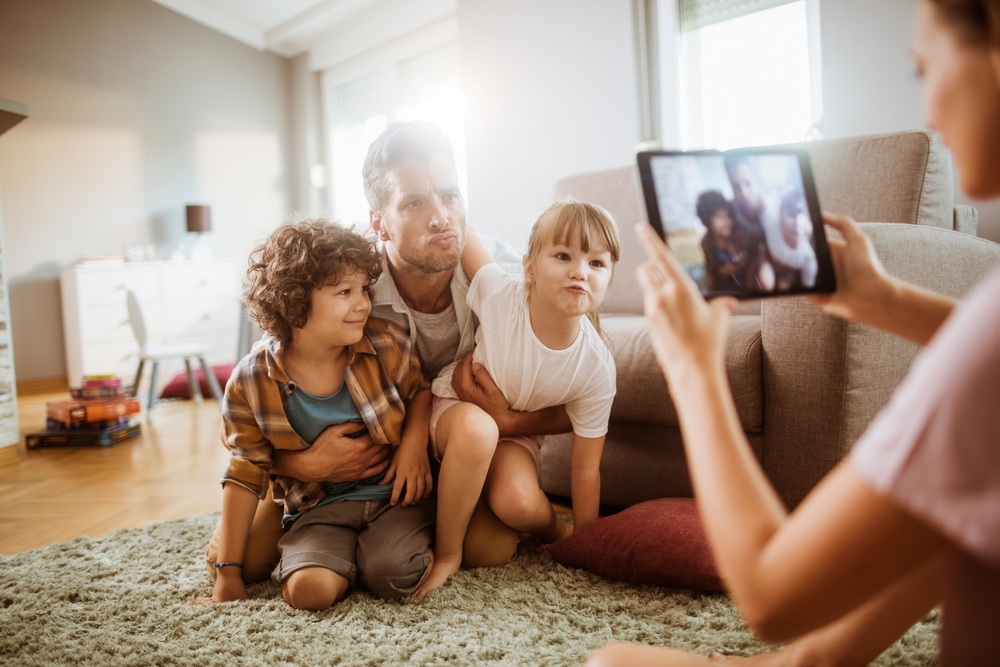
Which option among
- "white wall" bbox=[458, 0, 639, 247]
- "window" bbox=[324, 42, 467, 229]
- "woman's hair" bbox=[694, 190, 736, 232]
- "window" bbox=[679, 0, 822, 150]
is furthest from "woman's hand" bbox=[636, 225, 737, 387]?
"window" bbox=[324, 42, 467, 229]

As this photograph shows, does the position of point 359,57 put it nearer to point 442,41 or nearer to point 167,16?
point 442,41

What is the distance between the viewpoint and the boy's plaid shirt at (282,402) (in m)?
1.27

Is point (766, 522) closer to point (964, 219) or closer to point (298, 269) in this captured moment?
point (298, 269)

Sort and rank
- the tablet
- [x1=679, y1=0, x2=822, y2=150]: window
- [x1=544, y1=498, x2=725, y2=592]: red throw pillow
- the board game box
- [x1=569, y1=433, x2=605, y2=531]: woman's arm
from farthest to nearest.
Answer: [x1=679, y1=0, x2=822, y2=150]: window, the board game box, [x1=569, y1=433, x2=605, y2=531]: woman's arm, [x1=544, y1=498, x2=725, y2=592]: red throw pillow, the tablet

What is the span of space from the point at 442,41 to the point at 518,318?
4.22 m

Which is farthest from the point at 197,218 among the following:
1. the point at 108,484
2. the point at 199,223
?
the point at 108,484

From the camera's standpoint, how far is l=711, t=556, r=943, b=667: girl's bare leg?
0.70 m

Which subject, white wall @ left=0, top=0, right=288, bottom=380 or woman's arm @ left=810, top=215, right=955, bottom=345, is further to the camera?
white wall @ left=0, top=0, right=288, bottom=380

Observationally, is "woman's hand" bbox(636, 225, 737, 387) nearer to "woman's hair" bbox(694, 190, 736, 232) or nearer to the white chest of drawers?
"woman's hair" bbox(694, 190, 736, 232)

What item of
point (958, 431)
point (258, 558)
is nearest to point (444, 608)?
point (258, 558)

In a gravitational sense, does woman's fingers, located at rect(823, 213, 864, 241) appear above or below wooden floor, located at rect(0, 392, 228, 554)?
above

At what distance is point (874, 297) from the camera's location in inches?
27.5

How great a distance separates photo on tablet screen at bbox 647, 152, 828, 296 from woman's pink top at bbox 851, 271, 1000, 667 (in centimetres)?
28

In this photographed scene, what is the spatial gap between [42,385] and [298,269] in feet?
13.6
